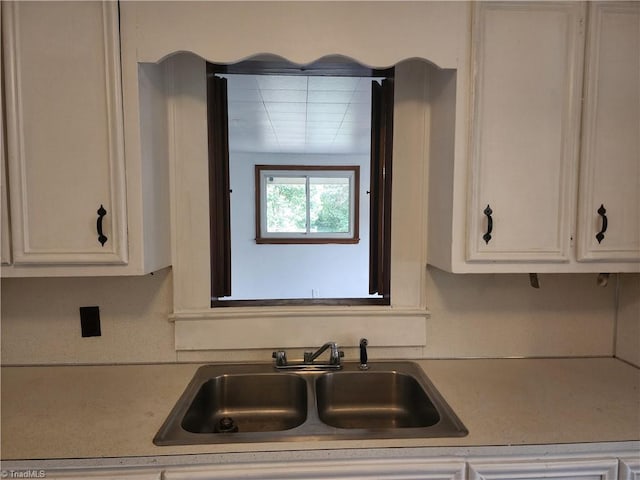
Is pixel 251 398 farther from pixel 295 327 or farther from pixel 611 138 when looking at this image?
pixel 611 138

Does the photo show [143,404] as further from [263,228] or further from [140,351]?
[263,228]

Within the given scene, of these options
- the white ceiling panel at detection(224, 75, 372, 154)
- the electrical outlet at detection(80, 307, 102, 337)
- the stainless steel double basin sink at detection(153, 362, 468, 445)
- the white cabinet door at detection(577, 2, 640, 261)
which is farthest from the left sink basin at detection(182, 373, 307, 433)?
the white ceiling panel at detection(224, 75, 372, 154)

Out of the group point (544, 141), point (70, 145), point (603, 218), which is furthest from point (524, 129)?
point (70, 145)

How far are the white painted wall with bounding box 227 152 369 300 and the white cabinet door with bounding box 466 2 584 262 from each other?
3.28 meters

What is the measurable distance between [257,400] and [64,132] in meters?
1.15

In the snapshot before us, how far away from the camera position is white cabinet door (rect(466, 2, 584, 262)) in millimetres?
1203

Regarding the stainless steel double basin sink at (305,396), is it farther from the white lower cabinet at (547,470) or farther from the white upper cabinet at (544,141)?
the white upper cabinet at (544,141)

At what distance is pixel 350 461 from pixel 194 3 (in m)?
1.45

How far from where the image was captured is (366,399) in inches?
56.3

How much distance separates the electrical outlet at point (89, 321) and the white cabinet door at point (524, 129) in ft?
4.77

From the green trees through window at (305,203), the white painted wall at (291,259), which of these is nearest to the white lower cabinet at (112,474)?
the white painted wall at (291,259)

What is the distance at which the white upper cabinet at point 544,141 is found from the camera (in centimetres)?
121

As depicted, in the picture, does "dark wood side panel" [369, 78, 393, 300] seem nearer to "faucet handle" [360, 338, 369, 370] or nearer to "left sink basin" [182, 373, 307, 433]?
"faucet handle" [360, 338, 369, 370]

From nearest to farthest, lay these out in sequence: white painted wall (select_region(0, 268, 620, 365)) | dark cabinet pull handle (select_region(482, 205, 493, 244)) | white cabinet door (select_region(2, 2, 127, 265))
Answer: white cabinet door (select_region(2, 2, 127, 265)) → dark cabinet pull handle (select_region(482, 205, 493, 244)) → white painted wall (select_region(0, 268, 620, 365))
